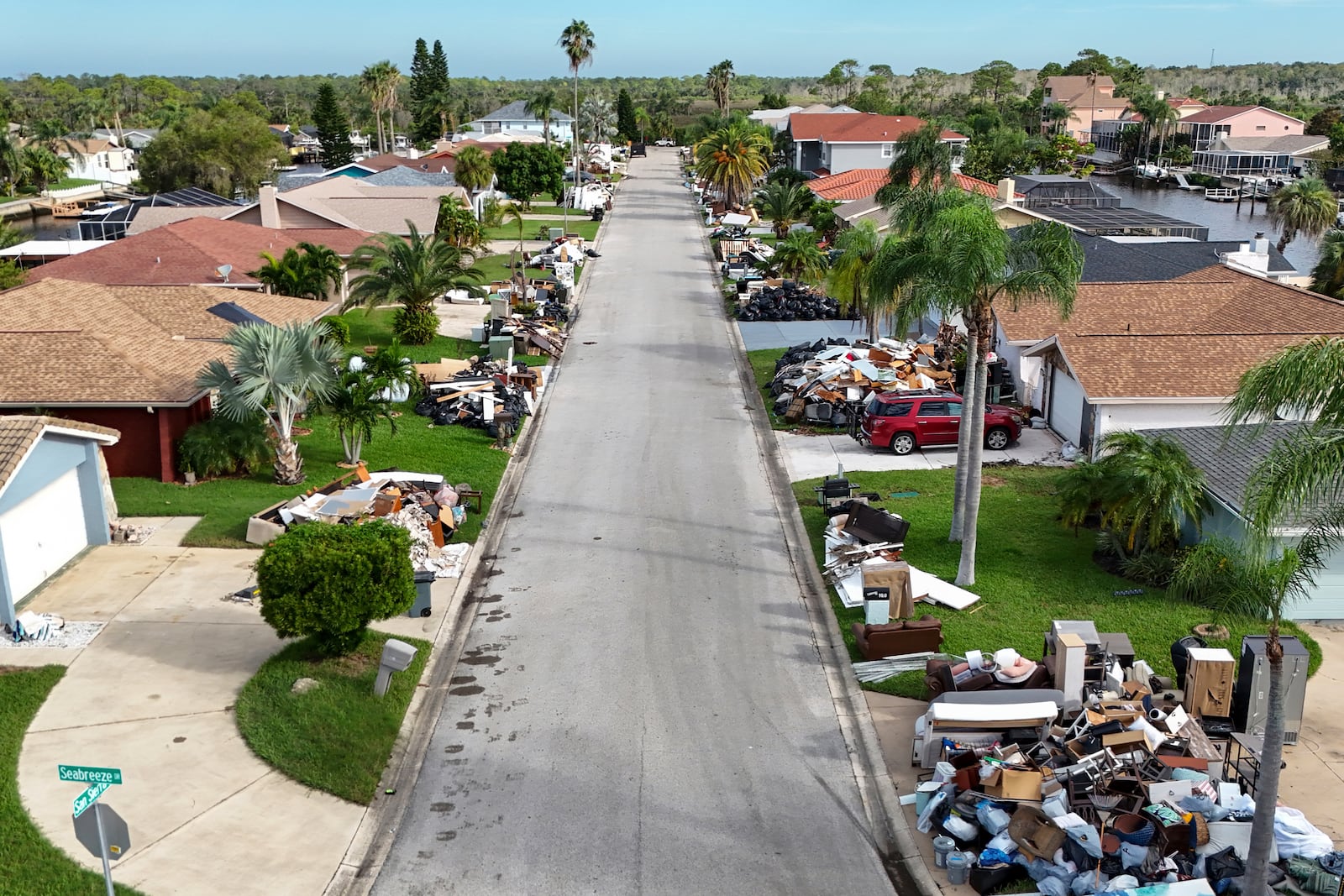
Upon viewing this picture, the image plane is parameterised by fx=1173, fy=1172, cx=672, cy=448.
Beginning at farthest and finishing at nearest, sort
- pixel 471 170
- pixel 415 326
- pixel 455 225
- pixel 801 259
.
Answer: pixel 471 170 < pixel 455 225 < pixel 801 259 < pixel 415 326

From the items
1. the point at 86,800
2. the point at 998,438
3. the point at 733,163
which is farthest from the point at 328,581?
the point at 733,163

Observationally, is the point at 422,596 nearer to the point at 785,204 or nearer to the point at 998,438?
the point at 998,438

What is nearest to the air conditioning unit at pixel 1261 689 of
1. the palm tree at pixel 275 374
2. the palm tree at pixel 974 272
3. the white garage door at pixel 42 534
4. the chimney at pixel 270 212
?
the palm tree at pixel 974 272

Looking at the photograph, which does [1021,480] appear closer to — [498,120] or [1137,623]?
[1137,623]

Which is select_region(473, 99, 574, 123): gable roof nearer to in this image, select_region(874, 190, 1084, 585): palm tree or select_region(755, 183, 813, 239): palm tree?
select_region(755, 183, 813, 239): palm tree

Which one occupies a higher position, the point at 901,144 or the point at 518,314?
the point at 901,144

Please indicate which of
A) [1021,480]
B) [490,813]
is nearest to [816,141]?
[1021,480]
